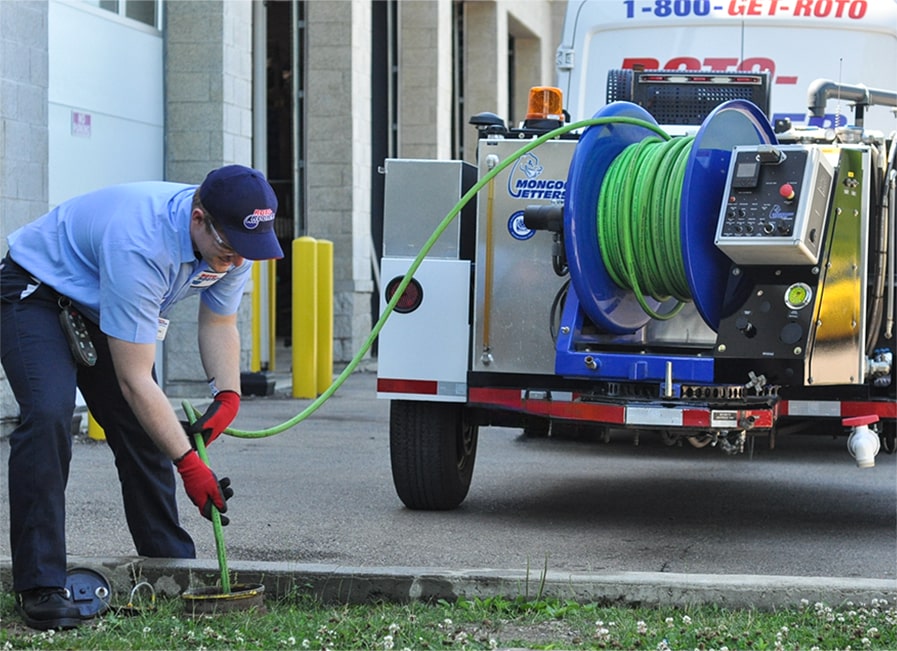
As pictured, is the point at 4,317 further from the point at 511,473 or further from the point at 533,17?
the point at 533,17

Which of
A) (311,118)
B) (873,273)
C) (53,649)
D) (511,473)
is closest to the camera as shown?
(53,649)

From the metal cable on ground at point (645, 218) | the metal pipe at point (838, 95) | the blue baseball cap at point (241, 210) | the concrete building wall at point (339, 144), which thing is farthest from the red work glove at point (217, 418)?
the concrete building wall at point (339, 144)

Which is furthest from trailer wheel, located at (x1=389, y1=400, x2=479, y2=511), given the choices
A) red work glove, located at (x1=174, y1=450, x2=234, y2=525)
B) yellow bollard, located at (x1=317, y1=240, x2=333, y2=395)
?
yellow bollard, located at (x1=317, y1=240, x2=333, y2=395)

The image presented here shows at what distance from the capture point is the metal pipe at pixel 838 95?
8.95 metres

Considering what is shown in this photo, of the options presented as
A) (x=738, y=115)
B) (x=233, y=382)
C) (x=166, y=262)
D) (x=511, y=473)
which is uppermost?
(x=738, y=115)

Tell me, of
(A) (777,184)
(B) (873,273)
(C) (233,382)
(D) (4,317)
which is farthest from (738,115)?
(D) (4,317)

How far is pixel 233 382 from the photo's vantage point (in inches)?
216

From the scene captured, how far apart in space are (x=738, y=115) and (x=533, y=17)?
2013cm

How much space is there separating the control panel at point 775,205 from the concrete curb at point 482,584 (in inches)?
61.5

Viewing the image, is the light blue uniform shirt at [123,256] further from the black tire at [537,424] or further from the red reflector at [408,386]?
the black tire at [537,424]

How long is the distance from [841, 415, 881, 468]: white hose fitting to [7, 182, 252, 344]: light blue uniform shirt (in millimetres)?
2958

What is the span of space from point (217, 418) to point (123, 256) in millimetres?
748

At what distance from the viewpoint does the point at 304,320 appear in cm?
1412

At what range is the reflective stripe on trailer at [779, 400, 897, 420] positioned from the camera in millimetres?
6941
